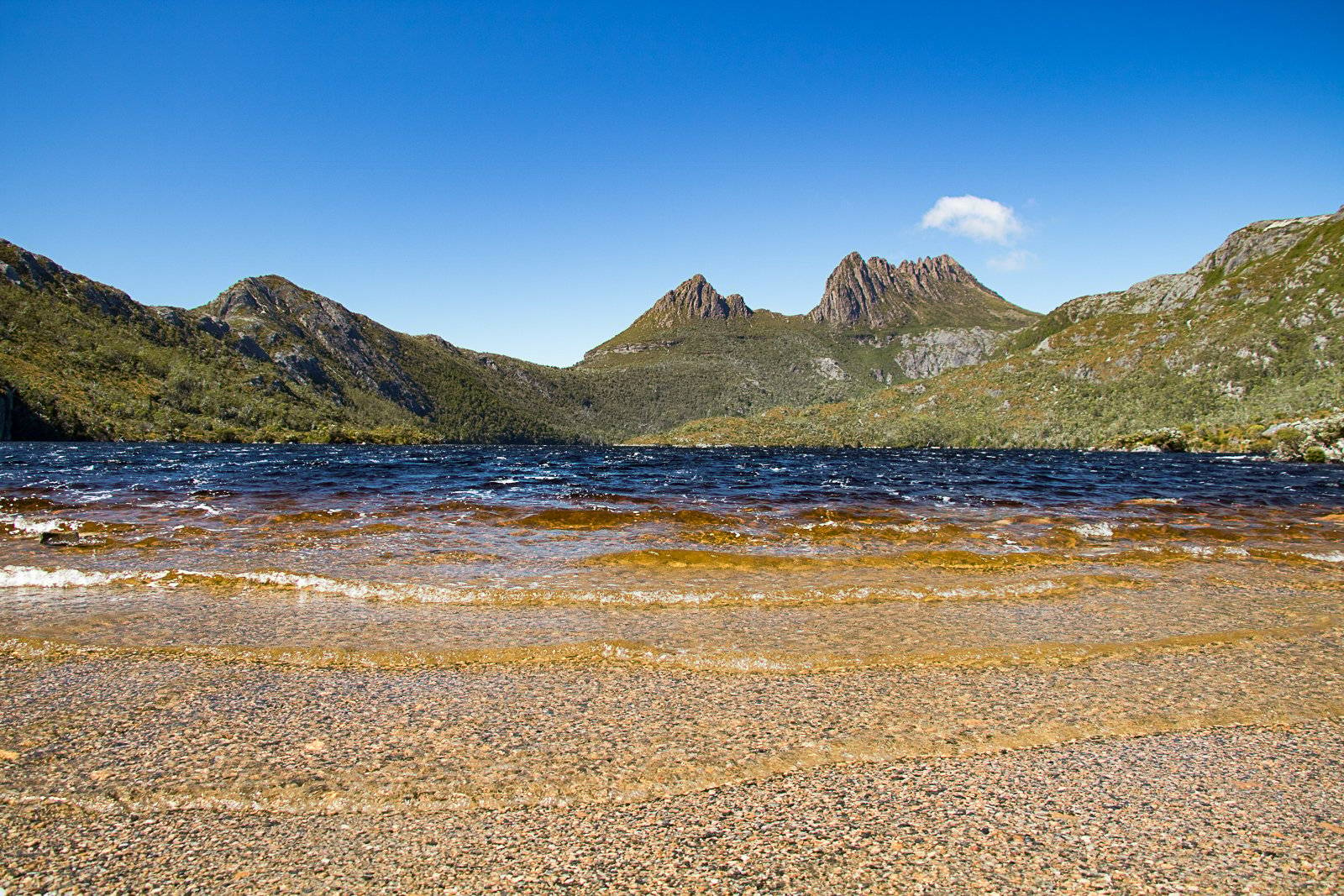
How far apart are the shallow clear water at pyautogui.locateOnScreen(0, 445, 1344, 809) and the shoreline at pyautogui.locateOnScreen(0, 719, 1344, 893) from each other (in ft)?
1.26

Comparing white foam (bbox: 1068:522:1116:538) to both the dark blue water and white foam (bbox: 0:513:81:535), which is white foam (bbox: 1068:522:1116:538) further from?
white foam (bbox: 0:513:81:535)

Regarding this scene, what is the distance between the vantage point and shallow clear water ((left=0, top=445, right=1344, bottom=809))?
5.69 m

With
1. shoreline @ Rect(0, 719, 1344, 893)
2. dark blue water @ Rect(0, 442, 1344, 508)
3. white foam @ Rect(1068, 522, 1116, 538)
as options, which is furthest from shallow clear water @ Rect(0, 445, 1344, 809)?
dark blue water @ Rect(0, 442, 1344, 508)

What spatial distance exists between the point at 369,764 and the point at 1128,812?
6276mm

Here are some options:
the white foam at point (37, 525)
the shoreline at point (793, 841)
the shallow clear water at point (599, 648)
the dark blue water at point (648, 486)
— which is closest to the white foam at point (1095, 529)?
the shallow clear water at point (599, 648)

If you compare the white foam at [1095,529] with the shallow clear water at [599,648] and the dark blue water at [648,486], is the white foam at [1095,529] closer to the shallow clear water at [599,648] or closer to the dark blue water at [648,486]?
the shallow clear water at [599,648]

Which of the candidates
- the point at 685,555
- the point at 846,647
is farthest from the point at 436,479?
the point at 846,647

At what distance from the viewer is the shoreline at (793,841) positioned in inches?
158

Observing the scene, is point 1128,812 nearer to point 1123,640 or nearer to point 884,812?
point 884,812

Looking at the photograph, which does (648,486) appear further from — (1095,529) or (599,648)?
(599,648)

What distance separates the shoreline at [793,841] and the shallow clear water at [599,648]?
0.38 meters

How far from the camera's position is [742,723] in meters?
6.40

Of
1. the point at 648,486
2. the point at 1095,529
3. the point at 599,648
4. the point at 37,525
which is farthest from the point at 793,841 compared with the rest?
the point at 648,486

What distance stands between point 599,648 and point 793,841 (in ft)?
15.5
